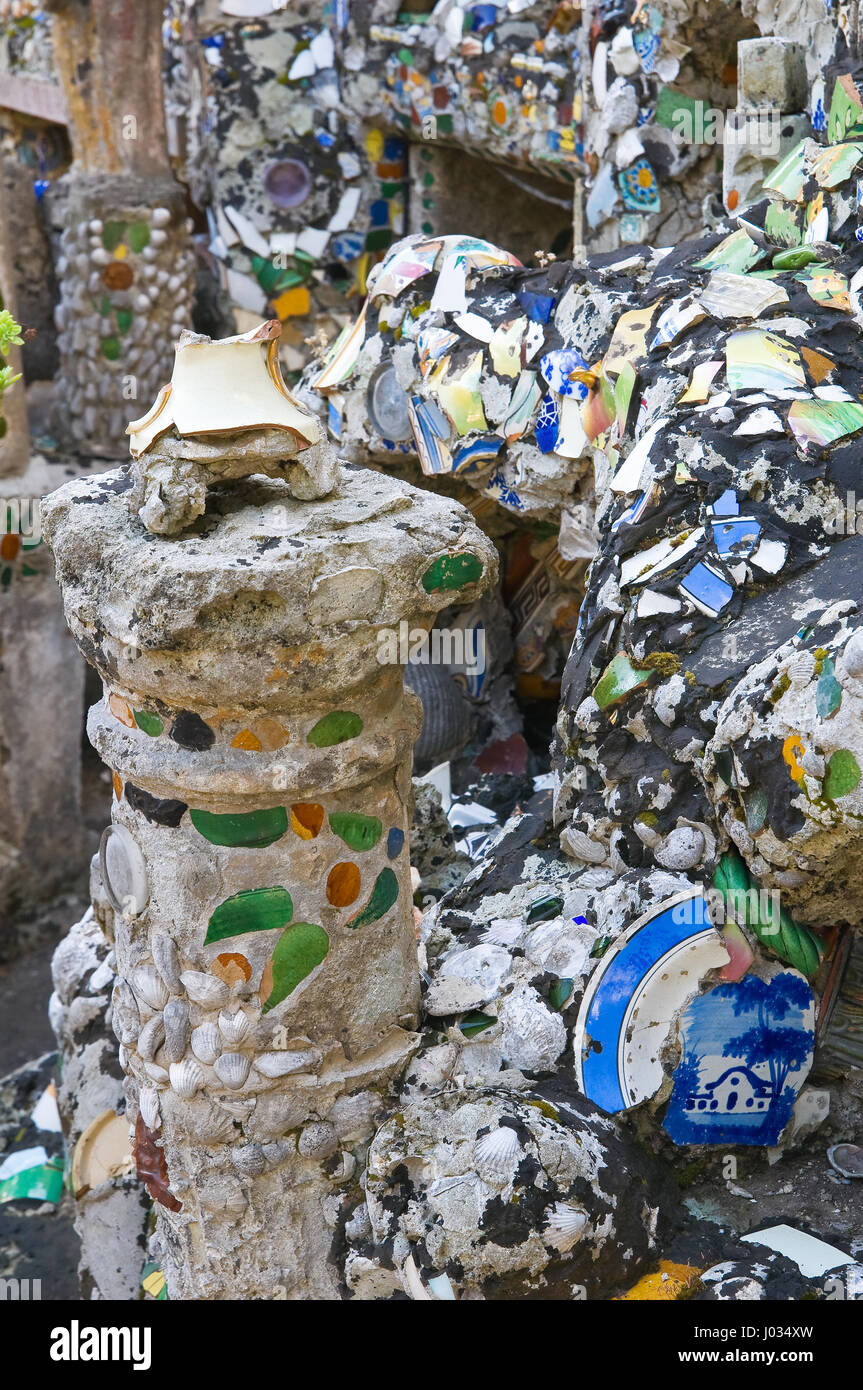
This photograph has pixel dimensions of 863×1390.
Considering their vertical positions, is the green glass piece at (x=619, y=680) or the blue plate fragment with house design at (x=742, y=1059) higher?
the green glass piece at (x=619, y=680)

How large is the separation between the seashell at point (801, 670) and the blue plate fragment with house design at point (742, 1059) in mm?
541

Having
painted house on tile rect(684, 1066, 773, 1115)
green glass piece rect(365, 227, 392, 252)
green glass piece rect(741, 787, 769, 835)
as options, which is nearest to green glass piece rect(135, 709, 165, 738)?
green glass piece rect(741, 787, 769, 835)

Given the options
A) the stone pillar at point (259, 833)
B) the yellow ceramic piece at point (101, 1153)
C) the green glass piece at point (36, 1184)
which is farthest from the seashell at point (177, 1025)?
the green glass piece at point (36, 1184)

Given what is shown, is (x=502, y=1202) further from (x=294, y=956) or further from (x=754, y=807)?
(x=754, y=807)

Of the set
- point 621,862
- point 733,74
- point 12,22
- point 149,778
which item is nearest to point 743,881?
point 621,862

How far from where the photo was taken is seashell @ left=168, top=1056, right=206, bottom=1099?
2.38 meters

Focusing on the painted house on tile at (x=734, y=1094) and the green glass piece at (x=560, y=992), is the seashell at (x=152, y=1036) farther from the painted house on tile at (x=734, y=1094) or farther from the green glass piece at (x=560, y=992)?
the painted house on tile at (x=734, y=1094)

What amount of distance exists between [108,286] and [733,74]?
298cm

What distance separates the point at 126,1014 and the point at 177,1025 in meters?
0.15

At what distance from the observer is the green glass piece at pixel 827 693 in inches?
87.3

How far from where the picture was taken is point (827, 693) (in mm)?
2236

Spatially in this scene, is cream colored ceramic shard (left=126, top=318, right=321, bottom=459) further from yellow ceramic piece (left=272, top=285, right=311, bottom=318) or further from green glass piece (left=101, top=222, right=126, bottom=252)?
yellow ceramic piece (left=272, top=285, right=311, bottom=318)

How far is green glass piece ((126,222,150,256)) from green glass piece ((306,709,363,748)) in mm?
4819

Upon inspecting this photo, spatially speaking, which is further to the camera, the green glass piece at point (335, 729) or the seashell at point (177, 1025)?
the seashell at point (177, 1025)
